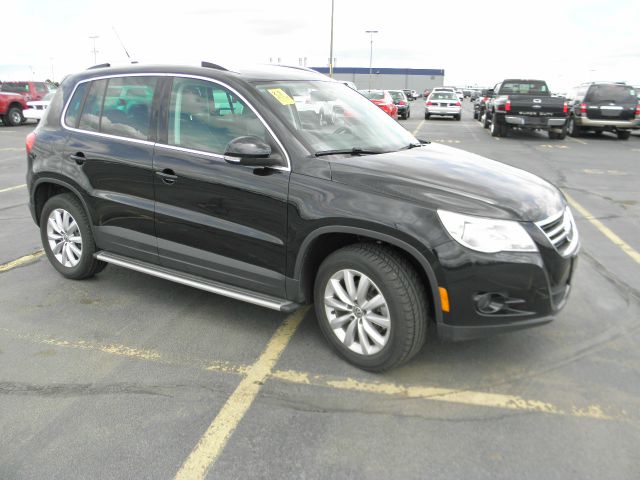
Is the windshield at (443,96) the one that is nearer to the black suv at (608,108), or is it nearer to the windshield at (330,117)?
the black suv at (608,108)

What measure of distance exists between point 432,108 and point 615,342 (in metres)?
27.0

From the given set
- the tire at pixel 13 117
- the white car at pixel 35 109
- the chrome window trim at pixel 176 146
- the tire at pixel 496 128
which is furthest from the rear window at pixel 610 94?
the tire at pixel 13 117

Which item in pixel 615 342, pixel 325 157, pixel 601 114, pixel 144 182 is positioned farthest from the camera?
pixel 601 114

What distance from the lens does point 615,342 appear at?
3.79 m

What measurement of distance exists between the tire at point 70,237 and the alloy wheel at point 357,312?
2.33 m

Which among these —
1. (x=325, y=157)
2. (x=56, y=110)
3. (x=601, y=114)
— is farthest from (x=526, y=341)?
(x=601, y=114)

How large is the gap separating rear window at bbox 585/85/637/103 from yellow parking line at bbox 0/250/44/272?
696 inches

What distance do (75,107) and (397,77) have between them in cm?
11462

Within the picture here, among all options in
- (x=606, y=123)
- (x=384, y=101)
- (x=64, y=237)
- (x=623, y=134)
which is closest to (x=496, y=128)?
(x=606, y=123)

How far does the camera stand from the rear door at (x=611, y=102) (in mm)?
17766

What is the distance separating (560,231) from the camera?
132 inches

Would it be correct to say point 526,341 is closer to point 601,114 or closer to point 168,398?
point 168,398

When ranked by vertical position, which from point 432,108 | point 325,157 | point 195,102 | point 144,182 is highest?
point 195,102

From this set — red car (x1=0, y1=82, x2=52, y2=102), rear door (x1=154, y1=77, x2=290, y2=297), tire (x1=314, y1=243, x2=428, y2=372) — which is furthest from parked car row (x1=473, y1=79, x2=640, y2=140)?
red car (x1=0, y1=82, x2=52, y2=102)
